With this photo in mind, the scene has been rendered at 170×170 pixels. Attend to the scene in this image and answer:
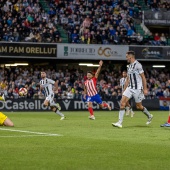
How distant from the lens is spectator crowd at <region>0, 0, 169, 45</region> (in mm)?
41406

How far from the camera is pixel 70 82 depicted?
43250 millimetres

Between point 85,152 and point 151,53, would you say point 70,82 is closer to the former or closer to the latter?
point 151,53

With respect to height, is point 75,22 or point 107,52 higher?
point 75,22

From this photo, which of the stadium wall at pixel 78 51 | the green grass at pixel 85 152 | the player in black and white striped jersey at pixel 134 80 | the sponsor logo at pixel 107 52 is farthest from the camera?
the sponsor logo at pixel 107 52

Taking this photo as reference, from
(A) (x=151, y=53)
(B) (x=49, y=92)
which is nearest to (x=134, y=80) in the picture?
(B) (x=49, y=92)

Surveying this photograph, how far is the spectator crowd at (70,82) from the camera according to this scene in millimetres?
39094

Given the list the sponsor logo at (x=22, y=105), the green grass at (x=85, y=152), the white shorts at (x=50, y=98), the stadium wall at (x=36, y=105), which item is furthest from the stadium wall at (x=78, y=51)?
the green grass at (x=85, y=152)

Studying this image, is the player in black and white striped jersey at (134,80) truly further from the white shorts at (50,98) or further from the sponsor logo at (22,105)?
the sponsor logo at (22,105)

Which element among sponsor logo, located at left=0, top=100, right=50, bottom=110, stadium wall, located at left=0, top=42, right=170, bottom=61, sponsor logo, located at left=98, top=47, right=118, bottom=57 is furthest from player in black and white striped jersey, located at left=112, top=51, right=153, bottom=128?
sponsor logo, located at left=98, top=47, right=118, bottom=57

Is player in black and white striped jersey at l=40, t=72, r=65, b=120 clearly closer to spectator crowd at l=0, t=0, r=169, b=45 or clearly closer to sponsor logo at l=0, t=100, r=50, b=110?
sponsor logo at l=0, t=100, r=50, b=110

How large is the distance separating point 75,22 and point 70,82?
469 cm

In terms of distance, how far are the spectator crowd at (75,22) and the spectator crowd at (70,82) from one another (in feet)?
8.78

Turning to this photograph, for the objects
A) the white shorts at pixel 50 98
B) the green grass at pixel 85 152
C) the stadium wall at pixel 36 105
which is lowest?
the stadium wall at pixel 36 105

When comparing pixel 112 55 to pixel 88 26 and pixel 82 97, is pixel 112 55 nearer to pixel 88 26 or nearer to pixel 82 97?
pixel 88 26
